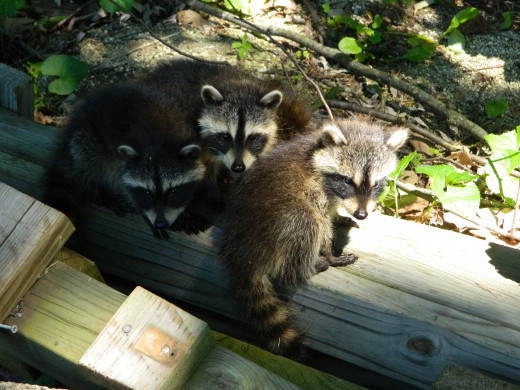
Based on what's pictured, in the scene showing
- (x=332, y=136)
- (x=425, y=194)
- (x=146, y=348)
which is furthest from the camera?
(x=425, y=194)

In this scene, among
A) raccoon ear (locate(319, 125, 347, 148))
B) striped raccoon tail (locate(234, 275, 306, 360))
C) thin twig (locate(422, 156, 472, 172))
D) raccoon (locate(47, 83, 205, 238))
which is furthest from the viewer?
thin twig (locate(422, 156, 472, 172))

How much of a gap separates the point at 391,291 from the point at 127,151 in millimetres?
1879

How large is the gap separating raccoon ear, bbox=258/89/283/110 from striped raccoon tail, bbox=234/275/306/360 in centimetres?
165

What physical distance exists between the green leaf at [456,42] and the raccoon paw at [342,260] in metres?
3.83

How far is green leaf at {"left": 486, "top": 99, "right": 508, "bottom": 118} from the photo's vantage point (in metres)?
5.46

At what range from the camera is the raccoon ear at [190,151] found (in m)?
3.79

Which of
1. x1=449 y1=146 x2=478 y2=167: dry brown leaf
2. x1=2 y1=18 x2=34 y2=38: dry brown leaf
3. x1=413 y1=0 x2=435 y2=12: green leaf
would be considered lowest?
x1=2 y1=18 x2=34 y2=38: dry brown leaf

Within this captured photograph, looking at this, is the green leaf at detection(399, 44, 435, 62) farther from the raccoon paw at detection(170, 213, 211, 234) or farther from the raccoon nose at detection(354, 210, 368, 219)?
the raccoon paw at detection(170, 213, 211, 234)

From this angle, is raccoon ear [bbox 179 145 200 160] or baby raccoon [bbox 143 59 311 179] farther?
baby raccoon [bbox 143 59 311 179]

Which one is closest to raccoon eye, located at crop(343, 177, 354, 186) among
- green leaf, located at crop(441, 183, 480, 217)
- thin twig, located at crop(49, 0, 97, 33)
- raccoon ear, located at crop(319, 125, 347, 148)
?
raccoon ear, located at crop(319, 125, 347, 148)

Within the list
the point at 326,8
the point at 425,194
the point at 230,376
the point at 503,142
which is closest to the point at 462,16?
the point at 326,8

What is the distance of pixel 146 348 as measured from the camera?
91.9 inches

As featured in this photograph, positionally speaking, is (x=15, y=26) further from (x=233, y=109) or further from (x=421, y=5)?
(x=421, y=5)

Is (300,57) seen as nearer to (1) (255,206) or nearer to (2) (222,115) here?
(2) (222,115)
